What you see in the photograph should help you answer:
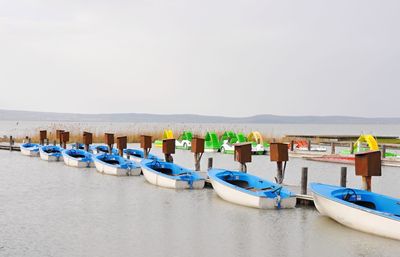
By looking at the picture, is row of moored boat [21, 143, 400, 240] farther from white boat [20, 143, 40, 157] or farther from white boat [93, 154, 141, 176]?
white boat [20, 143, 40, 157]

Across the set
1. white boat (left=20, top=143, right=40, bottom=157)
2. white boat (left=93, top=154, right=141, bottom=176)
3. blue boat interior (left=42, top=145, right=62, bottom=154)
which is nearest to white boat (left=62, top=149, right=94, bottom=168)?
white boat (left=93, top=154, right=141, bottom=176)

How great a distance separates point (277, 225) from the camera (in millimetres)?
16844

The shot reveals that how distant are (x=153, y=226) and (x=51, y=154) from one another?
22.5m

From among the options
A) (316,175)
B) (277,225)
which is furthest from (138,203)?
(316,175)

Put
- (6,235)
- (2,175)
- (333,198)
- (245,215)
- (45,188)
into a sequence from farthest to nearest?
1. (2,175)
2. (45,188)
3. (245,215)
4. (333,198)
5. (6,235)

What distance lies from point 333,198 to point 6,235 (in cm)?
912

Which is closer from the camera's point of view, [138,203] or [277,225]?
[277,225]

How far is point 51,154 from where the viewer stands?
123ft

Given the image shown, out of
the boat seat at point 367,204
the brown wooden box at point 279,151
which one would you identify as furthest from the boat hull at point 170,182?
the boat seat at point 367,204

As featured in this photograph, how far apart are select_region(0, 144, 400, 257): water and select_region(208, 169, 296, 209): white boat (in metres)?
0.27

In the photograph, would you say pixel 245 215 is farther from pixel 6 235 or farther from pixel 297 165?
pixel 297 165

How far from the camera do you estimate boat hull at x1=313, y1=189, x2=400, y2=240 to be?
1423 cm

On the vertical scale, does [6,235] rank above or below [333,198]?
below

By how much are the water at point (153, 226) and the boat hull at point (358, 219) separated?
19 centimetres
